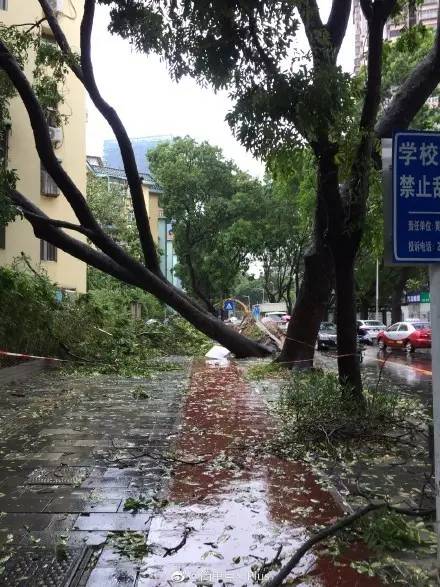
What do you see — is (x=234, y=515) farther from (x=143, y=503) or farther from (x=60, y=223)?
(x=60, y=223)

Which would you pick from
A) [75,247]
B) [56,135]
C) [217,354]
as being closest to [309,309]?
[75,247]

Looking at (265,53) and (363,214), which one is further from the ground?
(265,53)

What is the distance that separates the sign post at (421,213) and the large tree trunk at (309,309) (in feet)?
27.0

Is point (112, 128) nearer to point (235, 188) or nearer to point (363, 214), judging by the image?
point (363, 214)

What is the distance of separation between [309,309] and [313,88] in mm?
7425

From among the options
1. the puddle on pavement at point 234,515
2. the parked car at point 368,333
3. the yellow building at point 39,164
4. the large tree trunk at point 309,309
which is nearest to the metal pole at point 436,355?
the puddle on pavement at point 234,515

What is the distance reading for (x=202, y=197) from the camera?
38.4 m

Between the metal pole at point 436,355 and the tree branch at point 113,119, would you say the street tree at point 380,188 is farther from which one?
the tree branch at point 113,119

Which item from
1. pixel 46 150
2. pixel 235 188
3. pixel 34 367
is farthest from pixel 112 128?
pixel 235 188

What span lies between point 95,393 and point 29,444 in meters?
4.23

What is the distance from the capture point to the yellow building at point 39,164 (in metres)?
21.9

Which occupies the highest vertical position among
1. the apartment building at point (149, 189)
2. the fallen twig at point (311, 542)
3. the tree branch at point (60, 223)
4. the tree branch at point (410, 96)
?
the apartment building at point (149, 189)

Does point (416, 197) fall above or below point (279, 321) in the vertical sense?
above

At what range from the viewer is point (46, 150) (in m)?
12.2
